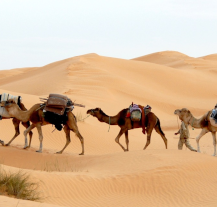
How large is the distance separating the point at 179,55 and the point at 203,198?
61.5 metres

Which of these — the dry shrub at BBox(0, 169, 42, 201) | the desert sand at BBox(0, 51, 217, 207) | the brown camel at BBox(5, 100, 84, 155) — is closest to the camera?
the dry shrub at BBox(0, 169, 42, 201)

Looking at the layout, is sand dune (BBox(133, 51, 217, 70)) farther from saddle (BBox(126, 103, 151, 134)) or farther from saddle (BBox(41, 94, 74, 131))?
saddle (BBox(41, 94, 74, 131))

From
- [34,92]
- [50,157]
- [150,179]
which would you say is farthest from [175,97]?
[150,179]

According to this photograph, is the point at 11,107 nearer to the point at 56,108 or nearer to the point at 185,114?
the point at 56,108

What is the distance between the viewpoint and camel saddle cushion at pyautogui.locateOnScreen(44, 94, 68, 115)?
46.7 feet

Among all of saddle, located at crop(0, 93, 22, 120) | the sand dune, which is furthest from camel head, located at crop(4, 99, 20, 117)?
the sand dune

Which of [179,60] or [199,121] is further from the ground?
[179,60]

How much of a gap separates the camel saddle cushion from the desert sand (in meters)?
1.38

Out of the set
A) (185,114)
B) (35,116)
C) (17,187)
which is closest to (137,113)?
(185,114)

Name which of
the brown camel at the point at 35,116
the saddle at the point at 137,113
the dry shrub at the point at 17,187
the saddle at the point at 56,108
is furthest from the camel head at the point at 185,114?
the dry shrub at the point at 17,187

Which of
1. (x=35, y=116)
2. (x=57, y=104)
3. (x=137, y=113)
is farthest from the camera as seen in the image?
(x=35, y=116)

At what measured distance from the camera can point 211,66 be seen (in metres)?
54.2

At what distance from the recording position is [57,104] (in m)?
14.2

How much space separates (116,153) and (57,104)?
2.25 meters
